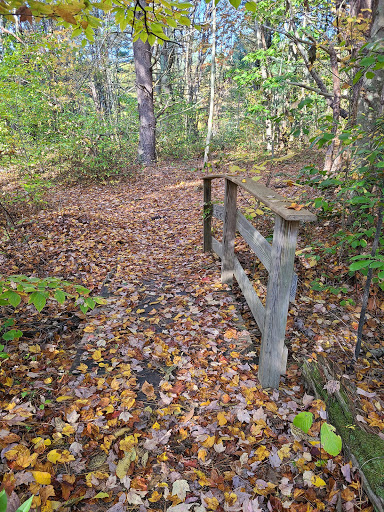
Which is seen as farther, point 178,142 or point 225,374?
point 178,142

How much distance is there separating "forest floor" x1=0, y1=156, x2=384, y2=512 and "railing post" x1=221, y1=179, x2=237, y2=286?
22 cm

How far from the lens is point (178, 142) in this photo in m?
18.4

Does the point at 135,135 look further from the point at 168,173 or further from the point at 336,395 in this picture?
the point at 336,395

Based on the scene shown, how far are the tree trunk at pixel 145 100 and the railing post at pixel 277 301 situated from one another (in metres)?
13.1

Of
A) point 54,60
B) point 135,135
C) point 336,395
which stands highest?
point 54,60

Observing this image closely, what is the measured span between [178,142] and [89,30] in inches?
660

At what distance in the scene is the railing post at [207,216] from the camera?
546 cm

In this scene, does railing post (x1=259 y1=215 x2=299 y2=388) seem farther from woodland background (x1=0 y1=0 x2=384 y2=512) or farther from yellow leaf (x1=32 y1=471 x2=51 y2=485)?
yellow leaf (x1=32 y1=471 x2=51 y2=485)

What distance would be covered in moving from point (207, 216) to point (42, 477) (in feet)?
14.1

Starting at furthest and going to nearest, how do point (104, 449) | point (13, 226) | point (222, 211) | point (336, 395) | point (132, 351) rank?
point (13, 226) < point (222, 211) < point (132, 351) < point (336, 395) < point (104, 449)

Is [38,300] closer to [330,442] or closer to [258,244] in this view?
[330,442]

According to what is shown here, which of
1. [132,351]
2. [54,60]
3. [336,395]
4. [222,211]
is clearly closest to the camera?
[336,395]

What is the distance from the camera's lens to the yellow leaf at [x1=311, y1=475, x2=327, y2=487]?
2.01 metres

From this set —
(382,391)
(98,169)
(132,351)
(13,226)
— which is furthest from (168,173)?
(382,391)
